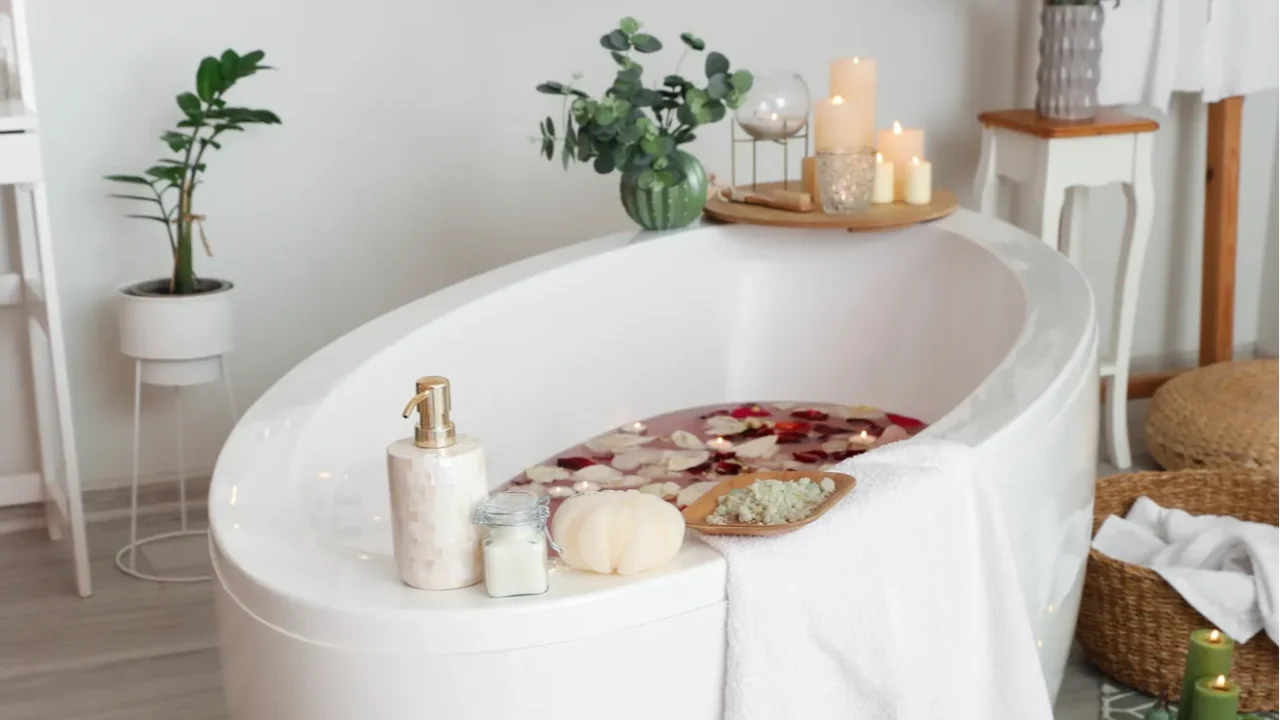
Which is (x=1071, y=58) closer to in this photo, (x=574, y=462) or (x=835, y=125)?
(x=835, y=125)

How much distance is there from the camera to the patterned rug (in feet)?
6.64

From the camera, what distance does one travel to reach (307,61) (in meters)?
2.86

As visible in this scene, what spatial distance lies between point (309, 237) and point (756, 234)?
977 mm

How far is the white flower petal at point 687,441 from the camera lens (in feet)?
7.68

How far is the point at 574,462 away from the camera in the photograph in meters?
2.25

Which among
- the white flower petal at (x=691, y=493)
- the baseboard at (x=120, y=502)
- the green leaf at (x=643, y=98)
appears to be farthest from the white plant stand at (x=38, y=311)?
the white flower petal at (x=691, y=493)

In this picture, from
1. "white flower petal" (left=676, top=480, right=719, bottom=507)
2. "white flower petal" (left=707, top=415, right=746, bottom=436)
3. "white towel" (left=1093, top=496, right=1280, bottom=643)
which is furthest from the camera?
"white flower petal" (left=707, top=415, right=746, bottom=436)

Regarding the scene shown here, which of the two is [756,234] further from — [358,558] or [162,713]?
[358,558]

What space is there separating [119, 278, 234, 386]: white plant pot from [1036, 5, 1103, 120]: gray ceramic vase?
1742 mm

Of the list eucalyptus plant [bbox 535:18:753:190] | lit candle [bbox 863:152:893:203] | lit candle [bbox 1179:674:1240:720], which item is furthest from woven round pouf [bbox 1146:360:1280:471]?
eucalyptus plant [bbox 535:18:753:190]

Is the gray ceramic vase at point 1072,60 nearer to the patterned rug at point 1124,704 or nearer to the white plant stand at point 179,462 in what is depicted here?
the patterned rug at point 1124,704

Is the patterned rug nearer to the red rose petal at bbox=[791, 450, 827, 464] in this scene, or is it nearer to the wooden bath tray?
the red rose petal at bbox=[791, 450, 827, 464]

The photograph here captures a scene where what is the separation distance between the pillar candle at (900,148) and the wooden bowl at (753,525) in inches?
53.5

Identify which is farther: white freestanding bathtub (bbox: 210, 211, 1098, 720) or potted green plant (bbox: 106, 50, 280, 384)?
potted green plant (bbox: 106, 50, 280, 384)
